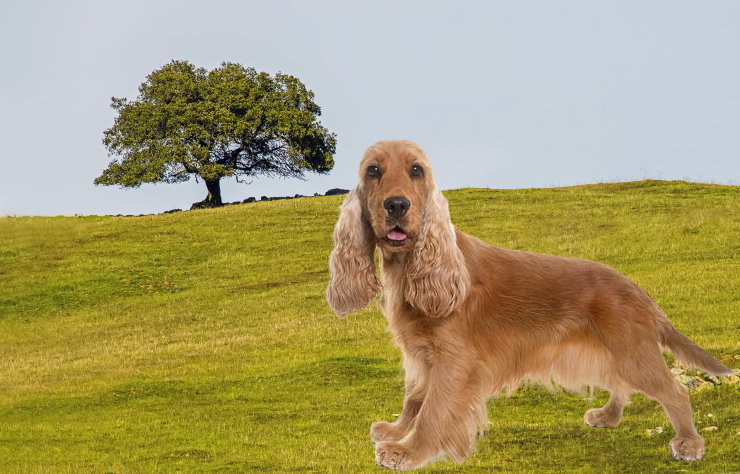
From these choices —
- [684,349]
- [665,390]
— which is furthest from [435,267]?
[684,349]

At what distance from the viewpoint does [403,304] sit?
5895 millimetres

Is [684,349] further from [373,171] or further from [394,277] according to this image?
[373,171]

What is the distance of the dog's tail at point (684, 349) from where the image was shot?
6422 millimetres

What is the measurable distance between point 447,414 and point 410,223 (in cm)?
136

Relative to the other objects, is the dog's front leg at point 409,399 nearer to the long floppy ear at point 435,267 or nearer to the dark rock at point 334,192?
the long floppy ear at point 435,267

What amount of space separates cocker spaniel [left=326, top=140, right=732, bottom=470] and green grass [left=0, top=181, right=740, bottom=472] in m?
1.09

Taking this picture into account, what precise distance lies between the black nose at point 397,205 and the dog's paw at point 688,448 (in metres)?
2.89

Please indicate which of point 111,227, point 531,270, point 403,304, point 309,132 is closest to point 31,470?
point 403,304

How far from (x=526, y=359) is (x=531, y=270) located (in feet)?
2.11

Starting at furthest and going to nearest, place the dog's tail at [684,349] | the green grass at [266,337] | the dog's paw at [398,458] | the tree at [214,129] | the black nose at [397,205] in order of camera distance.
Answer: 1. the tree at [214,129]
2. the green grass at [266,337]
3. the dog's tail at [684,349]
4. the dog's paw at [398,458]
5. the black nose at [397,205]

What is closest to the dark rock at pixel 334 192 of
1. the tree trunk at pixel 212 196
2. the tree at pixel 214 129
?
the tree at pixel 214 129

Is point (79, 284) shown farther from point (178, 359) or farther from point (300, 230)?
point (178, 359)

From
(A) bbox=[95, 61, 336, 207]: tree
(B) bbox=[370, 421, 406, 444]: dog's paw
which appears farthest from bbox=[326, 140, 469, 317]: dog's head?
(A) bbox=[95, 61, 336, 207]: tree

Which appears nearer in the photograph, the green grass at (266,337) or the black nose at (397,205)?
the black nose at (397,205)
